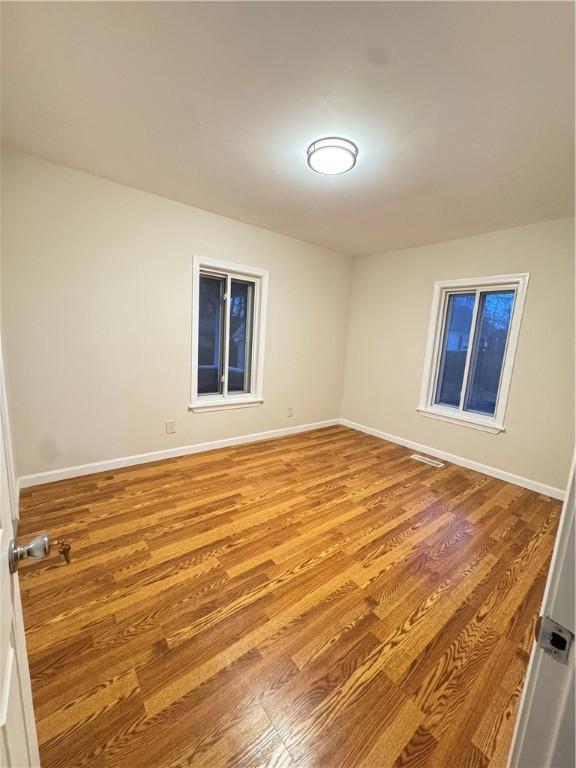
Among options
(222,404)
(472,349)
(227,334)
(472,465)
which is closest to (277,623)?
(222,404)

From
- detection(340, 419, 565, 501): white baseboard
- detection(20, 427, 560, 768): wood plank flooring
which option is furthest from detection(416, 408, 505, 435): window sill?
detection(20, 427, 560, 768): wood plank flooring

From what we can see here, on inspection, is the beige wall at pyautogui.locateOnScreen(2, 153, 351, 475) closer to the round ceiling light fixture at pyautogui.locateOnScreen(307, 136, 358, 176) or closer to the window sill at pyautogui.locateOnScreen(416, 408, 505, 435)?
the round ceiling light fixture at pyautogui.locateOnScreen(307, 136, 358, 176)

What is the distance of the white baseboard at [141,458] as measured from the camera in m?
2.56

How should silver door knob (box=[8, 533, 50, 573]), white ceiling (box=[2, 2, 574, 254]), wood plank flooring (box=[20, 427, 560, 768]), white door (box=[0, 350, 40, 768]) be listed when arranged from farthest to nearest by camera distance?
white ceiling (box=[2, 2, 574, 254]), wood plank flooring (box=[20, 427, 560, 768]), silver door knob (box=[8, 533, 50, 573]), white door (box=[0, 350, 40, 768])

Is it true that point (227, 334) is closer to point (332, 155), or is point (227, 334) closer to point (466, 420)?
point (332, 155)

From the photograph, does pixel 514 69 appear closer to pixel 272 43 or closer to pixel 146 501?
pixel 272 43

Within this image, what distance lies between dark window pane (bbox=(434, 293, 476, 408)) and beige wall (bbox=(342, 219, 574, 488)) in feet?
0.84

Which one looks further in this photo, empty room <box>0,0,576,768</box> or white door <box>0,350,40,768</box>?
empty room <box>0,0,576,768</box>

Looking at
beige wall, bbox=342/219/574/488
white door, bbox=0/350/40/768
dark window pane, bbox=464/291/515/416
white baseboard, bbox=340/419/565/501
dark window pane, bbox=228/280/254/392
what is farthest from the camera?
dark window pane, bbox=228/280/254/392

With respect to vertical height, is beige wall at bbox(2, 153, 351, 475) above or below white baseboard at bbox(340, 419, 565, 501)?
above

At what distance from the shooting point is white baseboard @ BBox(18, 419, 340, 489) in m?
2.56

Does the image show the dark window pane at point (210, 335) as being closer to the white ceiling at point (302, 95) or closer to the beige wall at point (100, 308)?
the beige wall at point (100, 308)

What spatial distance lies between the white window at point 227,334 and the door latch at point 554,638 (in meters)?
3.12

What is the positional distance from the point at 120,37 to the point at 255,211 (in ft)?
5.81
